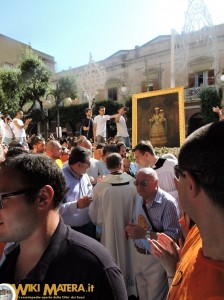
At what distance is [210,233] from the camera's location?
1308 millimetres

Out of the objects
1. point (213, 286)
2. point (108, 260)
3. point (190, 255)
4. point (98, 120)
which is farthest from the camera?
point (98, 120)

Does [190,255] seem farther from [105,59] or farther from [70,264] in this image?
[105,59]

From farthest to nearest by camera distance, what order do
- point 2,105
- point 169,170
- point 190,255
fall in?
point 2,105 < point 169,170 < point 190,255

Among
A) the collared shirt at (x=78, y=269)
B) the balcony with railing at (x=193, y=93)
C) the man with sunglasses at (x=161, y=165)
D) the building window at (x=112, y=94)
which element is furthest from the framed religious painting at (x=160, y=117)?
the building window at (x=112, y=94)

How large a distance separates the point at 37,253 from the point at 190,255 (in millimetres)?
731

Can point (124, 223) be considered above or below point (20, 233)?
below

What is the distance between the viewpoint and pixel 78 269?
1.56 meters

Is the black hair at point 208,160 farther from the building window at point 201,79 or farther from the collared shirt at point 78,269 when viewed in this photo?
the building window at point 201,79

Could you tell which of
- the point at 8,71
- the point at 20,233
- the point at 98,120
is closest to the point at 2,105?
the point at 8,71

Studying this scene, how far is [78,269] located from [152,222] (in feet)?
7.15

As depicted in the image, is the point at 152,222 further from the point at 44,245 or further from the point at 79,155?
the point at 44,245

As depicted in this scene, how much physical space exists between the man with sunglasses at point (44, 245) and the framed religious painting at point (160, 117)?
8643 millimetres

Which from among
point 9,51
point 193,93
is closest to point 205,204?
point 193,93

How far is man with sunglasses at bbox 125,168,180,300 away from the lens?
3.60 metres
